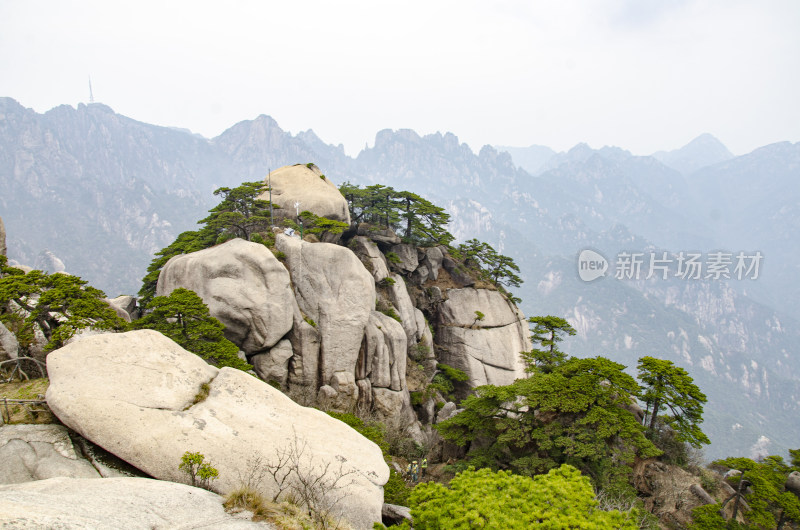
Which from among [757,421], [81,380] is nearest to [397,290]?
[81,380]

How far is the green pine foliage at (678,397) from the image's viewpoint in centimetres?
1936

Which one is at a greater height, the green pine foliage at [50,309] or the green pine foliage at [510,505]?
the green pine foliage at [50,309]

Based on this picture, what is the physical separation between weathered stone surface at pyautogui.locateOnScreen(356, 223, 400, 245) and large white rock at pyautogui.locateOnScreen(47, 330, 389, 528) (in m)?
25.1

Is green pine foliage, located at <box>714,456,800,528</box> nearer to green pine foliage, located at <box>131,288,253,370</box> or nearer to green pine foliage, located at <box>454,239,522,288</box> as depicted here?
green pine foliage, located at <box>131,288,253,370</box>

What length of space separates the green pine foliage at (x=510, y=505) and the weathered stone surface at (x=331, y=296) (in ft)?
52.7

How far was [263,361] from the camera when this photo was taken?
78.1 feet

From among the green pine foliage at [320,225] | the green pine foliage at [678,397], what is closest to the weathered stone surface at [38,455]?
the green pine foliage at [320,225]

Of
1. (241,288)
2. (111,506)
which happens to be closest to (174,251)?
(241,288)

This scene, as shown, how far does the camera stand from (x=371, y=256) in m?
34.2

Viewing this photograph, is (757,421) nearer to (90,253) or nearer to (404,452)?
(404,452)

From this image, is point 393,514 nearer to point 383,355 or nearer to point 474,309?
point 383,355

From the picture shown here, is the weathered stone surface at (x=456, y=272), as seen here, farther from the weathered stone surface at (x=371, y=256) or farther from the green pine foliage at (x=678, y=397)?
the green pine foliage at (x=678, y=397)

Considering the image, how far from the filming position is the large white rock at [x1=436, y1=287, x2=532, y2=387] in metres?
36.0

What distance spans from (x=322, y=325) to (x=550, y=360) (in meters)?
14.1
